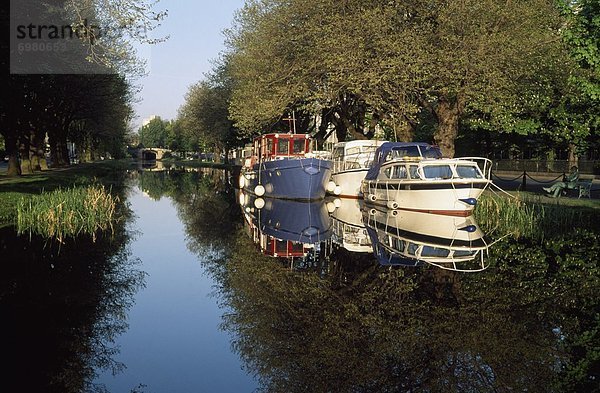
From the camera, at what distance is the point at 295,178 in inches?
1267

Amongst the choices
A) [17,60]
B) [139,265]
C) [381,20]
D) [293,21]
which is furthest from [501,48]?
[17,60]

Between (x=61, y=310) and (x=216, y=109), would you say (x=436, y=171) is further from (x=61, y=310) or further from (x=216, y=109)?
(x=216, y=109)

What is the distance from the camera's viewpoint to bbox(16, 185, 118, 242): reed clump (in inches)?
785

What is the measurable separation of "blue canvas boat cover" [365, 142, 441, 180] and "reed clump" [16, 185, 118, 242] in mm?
13611

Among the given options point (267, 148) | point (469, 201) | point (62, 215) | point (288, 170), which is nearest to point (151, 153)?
point (267, 148)

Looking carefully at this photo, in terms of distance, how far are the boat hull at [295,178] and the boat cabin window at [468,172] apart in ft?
31.5

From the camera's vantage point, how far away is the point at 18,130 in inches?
1390

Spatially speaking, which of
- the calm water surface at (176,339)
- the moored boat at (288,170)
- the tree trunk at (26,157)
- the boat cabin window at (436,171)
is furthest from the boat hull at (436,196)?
the tree trunk at (26,157)

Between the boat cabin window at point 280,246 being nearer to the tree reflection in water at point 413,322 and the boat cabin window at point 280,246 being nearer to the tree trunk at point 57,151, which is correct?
the tree reflection in water at point 413,322

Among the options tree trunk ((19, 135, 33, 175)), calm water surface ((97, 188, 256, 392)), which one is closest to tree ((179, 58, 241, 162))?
tree trunk ((19, 135, 33, 175))

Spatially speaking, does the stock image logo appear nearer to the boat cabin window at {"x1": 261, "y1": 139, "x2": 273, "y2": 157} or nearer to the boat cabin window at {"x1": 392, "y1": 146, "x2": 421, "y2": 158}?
the boat cabin window at {"x1": 261, "y1": 139, "x2": 273, "y2": 157}

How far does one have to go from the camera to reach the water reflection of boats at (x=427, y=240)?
1460cm

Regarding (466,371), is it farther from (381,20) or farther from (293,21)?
(293,21)

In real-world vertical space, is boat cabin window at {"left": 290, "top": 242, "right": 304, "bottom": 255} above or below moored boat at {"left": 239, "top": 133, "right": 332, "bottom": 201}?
below
